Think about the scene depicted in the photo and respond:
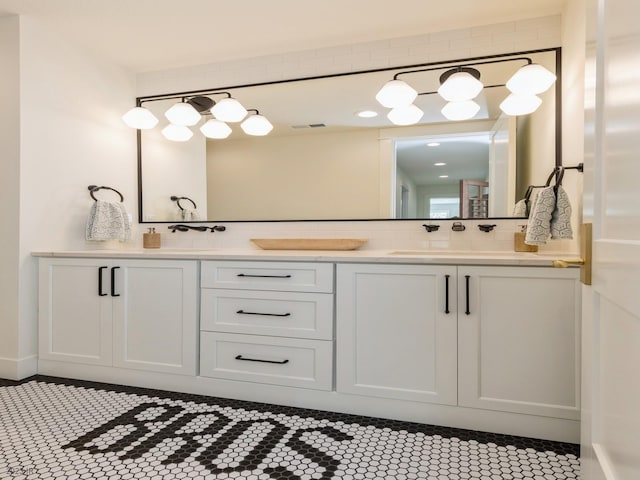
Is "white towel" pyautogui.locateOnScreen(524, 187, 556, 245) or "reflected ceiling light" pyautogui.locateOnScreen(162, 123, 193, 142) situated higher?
"reflected ceiling light" pyautogui.locateOnScreen(162, 123, 193, 142)

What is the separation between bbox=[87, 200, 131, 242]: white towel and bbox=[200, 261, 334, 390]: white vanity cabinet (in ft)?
3.08

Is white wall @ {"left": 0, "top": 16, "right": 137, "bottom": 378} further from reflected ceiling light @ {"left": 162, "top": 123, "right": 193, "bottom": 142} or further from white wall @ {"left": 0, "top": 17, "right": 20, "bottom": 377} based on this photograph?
reflected ceiling light @ {"left": 162, "top": 123, "right": 193, "bottom": 142}

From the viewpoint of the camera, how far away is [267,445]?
5.70 ft

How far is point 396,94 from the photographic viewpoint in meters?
2.46

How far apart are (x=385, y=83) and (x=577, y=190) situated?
1.29 meters

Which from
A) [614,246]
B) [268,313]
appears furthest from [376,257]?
[614,246]

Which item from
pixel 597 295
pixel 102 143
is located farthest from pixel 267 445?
pixel 102 143

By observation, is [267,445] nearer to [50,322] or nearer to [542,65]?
[50,322]

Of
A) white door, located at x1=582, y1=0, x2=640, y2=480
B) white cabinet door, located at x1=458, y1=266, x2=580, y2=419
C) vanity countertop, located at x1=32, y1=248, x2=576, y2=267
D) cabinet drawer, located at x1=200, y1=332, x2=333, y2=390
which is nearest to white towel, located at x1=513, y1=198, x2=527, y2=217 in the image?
vanity countertop, located at x1=32, y1=248, x2=576, y2=267

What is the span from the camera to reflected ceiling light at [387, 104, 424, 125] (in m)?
2.58

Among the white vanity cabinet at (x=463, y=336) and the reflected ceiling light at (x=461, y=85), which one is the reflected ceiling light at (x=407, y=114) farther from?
the white vanity cabinet at (x=463, y=336)

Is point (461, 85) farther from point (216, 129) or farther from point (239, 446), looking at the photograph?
point (239, 446)

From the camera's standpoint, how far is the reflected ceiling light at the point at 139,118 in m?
2.93

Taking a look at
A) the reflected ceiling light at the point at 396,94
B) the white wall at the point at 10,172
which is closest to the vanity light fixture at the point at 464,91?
the reflected ceiling light at the point at 396,94
